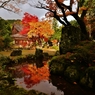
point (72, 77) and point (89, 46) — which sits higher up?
Result: point (89, 46)

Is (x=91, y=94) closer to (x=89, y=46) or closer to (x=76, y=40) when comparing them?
(x=89, y=46)

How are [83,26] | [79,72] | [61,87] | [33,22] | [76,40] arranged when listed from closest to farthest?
[61,87], [79,72], [76,40], [83,26], [33,22]

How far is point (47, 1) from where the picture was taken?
20.7m

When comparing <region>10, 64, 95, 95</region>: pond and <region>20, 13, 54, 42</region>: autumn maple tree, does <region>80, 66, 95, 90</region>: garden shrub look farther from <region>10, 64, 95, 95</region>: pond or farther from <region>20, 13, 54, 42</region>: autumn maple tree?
<region>20, 13, 54, 42</region>: autumn maple tree

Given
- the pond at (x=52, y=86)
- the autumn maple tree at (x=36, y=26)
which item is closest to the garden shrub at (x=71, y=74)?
the pond at (x=52, y=86)

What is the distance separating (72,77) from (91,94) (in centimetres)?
279

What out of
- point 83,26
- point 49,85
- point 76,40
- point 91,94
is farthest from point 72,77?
point 83,26

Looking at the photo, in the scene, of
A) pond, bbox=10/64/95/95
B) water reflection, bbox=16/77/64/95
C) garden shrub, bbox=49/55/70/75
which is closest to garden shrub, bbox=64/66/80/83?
pond, bbox=10/64/95/95

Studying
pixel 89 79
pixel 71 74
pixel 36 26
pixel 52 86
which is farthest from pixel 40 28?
pixel 89 79

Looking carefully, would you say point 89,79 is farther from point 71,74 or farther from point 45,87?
point 45,87

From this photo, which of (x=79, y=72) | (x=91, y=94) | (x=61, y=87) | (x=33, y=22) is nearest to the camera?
(x=91, y=94)

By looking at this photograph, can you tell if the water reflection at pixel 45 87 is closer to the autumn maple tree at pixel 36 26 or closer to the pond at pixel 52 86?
the pond at pixel 52 86

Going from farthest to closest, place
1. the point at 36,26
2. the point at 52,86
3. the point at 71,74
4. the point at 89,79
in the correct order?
→ 1. the point at 36,26
2. the point at 71,74
3. the point at 52,86
4. the point at 89,79

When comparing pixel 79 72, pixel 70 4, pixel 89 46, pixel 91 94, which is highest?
pixel 70 4
